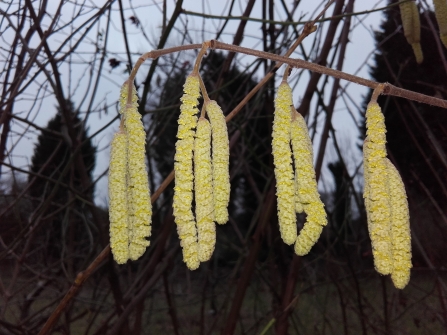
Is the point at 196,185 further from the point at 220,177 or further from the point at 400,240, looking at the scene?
the point at 400,240

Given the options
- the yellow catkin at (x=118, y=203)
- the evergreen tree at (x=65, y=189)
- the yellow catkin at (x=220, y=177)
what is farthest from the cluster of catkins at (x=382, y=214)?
the evergreen tree at (x=65, y=189)

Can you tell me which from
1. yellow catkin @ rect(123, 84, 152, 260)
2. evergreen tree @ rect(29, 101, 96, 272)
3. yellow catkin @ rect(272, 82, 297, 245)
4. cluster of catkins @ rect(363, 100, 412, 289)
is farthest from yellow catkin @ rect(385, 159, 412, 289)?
evergreen tree @ rect(29, 101, 96, 272)

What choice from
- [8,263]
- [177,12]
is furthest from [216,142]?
[8,263]

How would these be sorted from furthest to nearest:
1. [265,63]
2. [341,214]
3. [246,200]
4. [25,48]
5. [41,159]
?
[246,200]
[341,214]
[41,159]
[265,63]
[25,48]

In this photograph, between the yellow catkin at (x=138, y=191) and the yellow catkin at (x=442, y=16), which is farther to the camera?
Answer: the yellow catkin at (x=442, y=16)

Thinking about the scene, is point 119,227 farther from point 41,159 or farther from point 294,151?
point 41,159

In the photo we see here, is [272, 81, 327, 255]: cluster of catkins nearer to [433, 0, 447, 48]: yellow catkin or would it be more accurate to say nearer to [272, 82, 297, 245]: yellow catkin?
[272, 82, 297, 245]: yellow catkin

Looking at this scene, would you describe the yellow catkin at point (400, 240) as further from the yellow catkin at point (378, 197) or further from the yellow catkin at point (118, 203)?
the yellow catkin at point (118, 203)
